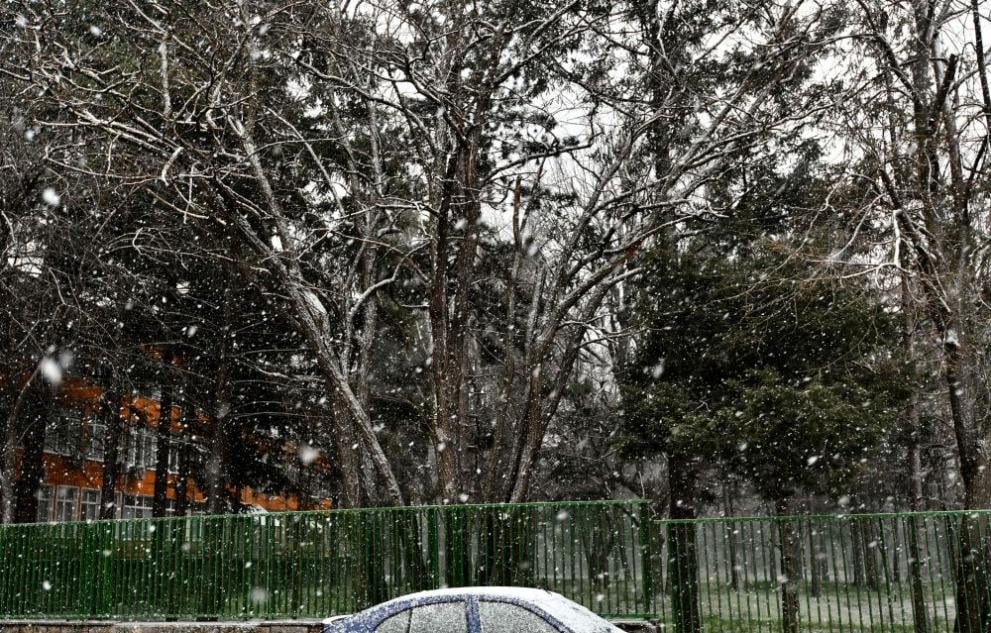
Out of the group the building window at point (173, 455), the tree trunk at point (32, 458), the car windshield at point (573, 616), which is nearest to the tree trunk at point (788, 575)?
the car windshield at point (573, 616)

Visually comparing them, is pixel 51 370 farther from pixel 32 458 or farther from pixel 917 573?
pixel 917 573

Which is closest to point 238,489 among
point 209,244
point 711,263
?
point 209,244

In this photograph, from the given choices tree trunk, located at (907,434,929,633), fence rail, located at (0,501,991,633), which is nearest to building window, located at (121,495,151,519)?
fence rail, located at (0,501,991,633)

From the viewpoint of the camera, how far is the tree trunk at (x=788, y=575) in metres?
12.0

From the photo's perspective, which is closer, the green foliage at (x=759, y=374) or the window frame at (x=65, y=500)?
→ the green foliage at (x=759, y=374)

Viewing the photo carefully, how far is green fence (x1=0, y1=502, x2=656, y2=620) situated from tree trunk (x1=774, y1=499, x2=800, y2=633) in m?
1.69

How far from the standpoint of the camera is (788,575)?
12.0 meters

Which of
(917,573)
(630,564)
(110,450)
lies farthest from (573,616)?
(110,450)

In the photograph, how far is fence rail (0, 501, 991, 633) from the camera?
38.9 ft

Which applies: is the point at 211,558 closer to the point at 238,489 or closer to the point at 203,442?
the point at 203,442

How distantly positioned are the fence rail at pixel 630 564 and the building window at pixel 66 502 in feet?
139

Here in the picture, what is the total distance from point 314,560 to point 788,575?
21.1ft

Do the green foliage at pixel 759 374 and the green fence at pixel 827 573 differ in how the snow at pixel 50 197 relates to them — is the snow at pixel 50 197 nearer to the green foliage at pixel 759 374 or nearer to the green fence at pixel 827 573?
the green foliage at pixel 759 374

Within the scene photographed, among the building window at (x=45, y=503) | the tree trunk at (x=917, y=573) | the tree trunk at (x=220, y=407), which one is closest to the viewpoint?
the tree trunk at (x=917, y=573)
